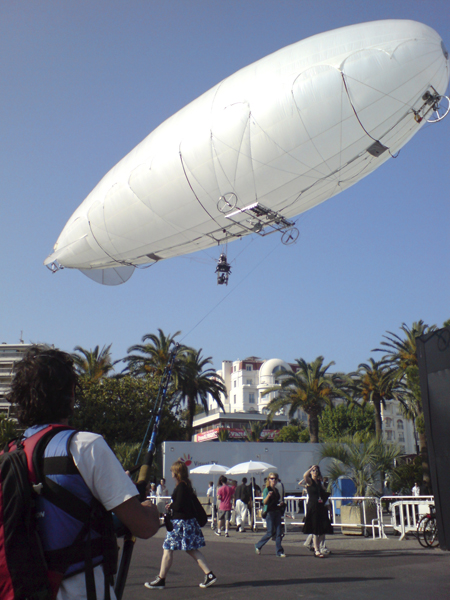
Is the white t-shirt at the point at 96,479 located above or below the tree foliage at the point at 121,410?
below

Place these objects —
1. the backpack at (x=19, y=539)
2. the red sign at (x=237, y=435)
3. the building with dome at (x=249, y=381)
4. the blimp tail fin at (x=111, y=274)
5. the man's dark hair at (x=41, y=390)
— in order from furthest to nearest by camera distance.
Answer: the building with dome at (x=249, y=381), the red sign at (x=237, y=435), the blimp tail fin at (x=111, y=274), the man's dark hair at (x=41, y=390), the backpack at (x=19, y=539)

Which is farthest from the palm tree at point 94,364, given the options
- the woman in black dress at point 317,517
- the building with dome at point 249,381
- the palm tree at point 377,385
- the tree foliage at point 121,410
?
the building with dome at point 249,381

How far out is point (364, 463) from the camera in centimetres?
1902

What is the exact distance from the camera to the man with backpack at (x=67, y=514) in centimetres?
206

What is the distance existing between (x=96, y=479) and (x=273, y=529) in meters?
10.3

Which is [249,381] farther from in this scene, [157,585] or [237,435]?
[157,585]

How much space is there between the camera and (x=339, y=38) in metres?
11.5

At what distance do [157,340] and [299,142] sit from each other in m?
33.0

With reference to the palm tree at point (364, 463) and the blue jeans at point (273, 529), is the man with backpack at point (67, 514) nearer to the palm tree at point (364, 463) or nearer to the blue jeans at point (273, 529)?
the blue jeans at point (273, 529)

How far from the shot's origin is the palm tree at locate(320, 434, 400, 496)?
1866 centimetres

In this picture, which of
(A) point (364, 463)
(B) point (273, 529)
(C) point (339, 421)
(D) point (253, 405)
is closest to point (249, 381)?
(D) point (253, 405)

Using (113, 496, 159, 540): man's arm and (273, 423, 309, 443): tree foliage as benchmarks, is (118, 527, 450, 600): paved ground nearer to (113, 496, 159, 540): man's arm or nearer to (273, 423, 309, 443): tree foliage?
(113, 496, 159, 540): man's arm

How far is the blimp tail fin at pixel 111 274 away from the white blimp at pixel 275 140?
2088 mm

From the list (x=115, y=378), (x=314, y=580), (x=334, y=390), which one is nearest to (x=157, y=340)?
(x=115, y=378)
